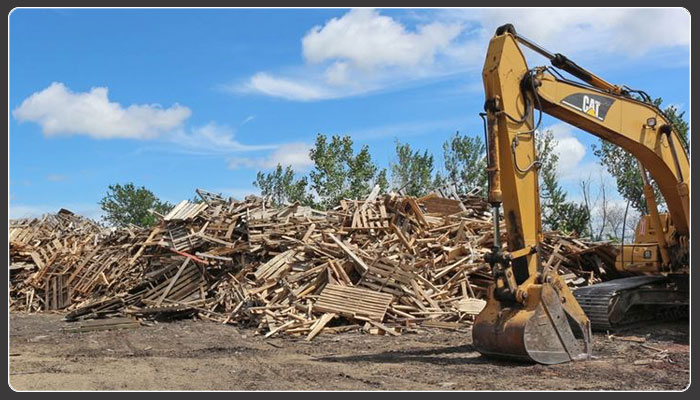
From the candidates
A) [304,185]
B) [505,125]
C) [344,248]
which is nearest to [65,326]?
[344,248]

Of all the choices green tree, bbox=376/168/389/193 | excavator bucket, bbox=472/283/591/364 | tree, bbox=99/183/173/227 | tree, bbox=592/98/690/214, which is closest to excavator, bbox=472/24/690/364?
excavator bucket, bbox=472/283/591/364

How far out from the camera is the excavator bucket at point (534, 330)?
8.05 m

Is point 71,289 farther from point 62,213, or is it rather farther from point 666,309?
point 666,309

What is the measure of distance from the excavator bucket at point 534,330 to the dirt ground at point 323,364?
0.58ft

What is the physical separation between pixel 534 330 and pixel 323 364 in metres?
2.88

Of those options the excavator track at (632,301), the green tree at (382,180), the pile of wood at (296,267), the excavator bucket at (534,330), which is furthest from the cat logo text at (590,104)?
the green tree at (382,180)

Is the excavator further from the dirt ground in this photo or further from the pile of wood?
the pile of wood

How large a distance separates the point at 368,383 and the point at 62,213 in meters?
25.4

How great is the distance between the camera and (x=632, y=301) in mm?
11016

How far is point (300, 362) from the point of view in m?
9.28

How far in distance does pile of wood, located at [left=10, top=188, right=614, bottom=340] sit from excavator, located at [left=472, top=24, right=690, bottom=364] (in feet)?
8.15

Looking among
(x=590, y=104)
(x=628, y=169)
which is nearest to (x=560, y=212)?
(x=628, y=169)

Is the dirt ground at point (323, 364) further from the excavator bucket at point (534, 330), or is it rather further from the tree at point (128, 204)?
the tree at point (128, 204)

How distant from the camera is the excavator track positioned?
35.3 feet
